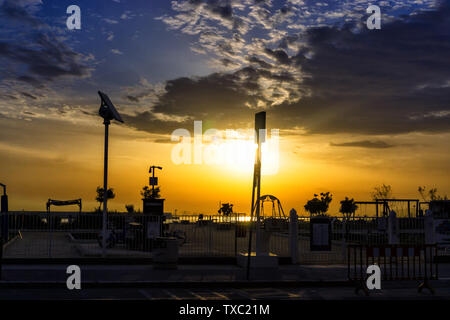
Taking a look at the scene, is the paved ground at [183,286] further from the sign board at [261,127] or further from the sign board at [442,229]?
the sign board at [442,229]

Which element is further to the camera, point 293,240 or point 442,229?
point 442,229

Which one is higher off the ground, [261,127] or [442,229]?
[261,127]

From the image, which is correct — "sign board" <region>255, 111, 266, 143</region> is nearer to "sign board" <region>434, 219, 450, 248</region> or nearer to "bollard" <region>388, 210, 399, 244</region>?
"bollard" <region>388, 210, 399, 244</region>

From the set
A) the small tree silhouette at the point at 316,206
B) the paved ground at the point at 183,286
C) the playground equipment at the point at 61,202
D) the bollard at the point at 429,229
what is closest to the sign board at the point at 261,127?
the paved ground at the point at 183,286

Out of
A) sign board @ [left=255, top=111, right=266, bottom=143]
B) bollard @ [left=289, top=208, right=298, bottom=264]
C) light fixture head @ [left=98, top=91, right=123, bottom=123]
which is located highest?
light fixture head @ [left=98, top=91, right=123, bottom=123]

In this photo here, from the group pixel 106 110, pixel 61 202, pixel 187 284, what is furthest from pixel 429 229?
pixel 61 202

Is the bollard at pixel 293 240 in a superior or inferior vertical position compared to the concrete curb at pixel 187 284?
superior

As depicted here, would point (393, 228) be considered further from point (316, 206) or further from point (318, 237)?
point (316, 206)

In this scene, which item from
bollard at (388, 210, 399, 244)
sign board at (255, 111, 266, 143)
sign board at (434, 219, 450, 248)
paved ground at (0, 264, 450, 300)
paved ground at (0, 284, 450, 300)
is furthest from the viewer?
sign board at (434, 219, 450, 248)

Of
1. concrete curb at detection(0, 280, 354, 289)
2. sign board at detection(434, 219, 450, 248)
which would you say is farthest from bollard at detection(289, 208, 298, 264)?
sign board at detection(434, 219, 450, 248)

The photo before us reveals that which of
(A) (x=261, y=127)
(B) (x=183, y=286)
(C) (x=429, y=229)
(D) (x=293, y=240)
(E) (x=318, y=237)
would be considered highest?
(A) (x=261, y=127)

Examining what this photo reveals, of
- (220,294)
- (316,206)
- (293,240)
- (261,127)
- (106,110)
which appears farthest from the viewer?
(316,206)
